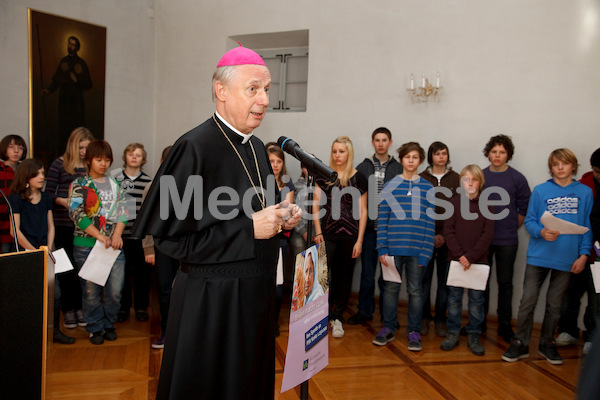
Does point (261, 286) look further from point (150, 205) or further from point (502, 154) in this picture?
point (502, 154)

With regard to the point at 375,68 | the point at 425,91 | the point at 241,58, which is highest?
the point at 375,68

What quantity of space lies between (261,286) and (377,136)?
353 centimetres

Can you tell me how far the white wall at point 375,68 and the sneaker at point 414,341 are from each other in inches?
58.5

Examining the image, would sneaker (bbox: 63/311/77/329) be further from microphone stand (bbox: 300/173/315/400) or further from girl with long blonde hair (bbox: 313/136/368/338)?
microphone stand (bbox: 300/173/315/400)

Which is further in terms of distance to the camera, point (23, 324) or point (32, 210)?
point (32, 210)

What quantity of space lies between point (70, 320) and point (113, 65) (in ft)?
11.8

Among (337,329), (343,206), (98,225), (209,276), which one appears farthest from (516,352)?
(98,225)

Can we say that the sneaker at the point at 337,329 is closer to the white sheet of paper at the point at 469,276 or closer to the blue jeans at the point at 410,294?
the blue jeans at the point at 410,294

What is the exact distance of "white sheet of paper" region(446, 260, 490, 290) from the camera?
396cm

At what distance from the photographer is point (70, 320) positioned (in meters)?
4.38

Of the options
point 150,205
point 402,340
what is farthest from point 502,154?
point 150,205

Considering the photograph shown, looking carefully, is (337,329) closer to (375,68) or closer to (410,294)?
(410,294)

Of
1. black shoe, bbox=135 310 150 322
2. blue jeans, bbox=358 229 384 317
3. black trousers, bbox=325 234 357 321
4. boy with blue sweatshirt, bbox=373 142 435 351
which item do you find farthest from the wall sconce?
black shoe, bbox=135 310 150 322

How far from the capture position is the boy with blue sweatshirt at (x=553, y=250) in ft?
12.5
